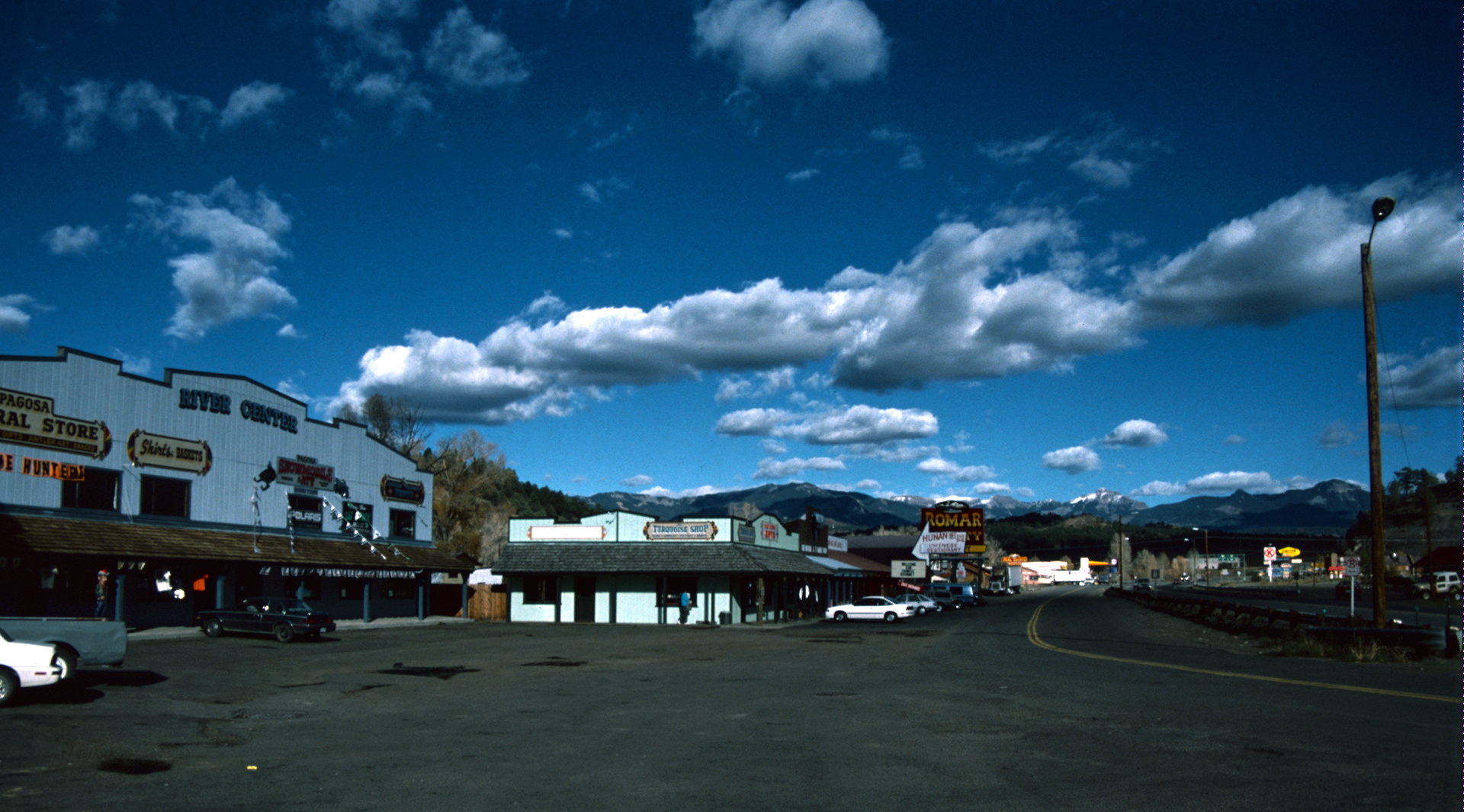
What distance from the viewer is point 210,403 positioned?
39.1 metres

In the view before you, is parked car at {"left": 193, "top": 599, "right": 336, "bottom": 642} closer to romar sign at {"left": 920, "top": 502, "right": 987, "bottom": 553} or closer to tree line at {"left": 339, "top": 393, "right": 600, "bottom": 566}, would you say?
tree line at {"left": 339, "top": 393, "right": 600, "bottom": 566}

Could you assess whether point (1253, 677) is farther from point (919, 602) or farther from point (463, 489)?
point (463, 489)

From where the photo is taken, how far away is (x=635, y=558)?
175 feet

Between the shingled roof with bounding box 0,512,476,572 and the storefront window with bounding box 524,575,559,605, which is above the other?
the shingled roof with bounding box 0,512,476,572

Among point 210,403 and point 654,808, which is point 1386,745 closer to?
point 654,808

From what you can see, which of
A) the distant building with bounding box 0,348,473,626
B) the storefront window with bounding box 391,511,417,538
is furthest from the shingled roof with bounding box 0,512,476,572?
the storefront window with bounding box 391,511,417,538

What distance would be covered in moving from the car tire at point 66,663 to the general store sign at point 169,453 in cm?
2201

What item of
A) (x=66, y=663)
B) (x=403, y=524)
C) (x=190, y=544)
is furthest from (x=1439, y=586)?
(x=66, y=663)

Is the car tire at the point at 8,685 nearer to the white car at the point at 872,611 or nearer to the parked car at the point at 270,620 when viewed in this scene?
the parked car at the point at 270,620

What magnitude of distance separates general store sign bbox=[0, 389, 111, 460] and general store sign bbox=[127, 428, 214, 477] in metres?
1.03

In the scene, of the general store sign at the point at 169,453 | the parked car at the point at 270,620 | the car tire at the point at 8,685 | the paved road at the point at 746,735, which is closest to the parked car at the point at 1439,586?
the paved road at the point at 746,735

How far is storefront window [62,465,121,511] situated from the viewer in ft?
108

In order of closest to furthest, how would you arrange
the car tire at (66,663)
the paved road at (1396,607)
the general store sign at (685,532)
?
the car tire at (66,663) → the paved road at (1396,607) → the general store sign at (685,532)

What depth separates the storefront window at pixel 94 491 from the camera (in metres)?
32.9
